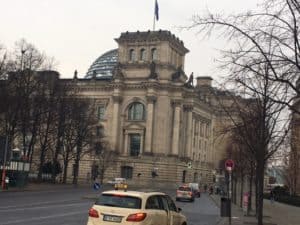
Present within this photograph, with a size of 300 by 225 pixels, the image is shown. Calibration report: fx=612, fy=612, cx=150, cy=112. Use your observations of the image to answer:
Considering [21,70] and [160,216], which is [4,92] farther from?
[160,216]

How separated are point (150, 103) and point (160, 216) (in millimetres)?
117959

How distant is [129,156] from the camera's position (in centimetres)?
13662

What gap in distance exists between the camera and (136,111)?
13988cm

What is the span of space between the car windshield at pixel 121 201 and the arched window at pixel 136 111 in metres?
122

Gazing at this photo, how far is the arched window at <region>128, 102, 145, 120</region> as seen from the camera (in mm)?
138750

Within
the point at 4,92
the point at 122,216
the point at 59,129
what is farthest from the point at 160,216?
the point at 59,129

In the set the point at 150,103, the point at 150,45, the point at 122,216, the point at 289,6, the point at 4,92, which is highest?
the point at 150,45

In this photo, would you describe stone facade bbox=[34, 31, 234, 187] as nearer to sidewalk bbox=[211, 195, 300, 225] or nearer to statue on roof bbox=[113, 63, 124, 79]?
statue on roof bbox=[113, 63, 124, 79]

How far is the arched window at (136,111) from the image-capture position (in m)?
139

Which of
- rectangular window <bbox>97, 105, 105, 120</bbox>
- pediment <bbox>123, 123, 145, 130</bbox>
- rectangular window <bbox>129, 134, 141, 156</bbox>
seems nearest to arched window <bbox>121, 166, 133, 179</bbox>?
rectangular window <bbox>129, 134, 141, 156</bbox>

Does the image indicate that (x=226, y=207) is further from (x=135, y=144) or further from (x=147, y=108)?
(x=135, y=144)

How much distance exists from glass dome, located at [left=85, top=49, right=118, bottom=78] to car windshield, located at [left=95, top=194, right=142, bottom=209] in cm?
14261

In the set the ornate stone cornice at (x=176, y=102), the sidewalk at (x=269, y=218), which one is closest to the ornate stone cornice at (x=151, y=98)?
the ornate stone cornice at (x=176, y=102)

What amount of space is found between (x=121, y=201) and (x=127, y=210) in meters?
0.45
